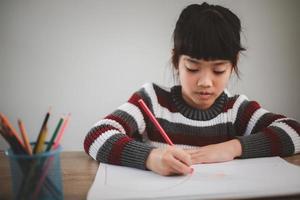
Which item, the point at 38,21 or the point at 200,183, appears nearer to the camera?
the point at 200,183

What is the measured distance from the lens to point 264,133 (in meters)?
0.80

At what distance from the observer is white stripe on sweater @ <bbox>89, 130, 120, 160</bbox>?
0.71 metres

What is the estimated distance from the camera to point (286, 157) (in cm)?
76

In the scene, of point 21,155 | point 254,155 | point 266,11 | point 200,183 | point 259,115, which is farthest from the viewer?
point 266,11

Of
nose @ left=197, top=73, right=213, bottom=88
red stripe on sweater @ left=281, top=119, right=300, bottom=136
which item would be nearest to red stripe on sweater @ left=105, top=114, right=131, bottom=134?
nose @ left=197, top=73, right=213, bottom=88

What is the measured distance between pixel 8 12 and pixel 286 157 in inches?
45.9

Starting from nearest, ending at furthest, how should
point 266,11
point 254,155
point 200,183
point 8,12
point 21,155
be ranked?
point 21,155 < point 200,183 < point 254,155 < point 8,12 < point 266,11

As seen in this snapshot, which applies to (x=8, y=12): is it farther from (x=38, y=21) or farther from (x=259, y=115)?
(x=259, y=115)

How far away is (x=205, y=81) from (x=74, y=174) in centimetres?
39

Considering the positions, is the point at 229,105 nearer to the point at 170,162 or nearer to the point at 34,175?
the point at 170,162

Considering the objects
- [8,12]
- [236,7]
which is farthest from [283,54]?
[8,12]

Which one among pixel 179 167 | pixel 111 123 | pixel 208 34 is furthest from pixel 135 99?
pixel 179 167

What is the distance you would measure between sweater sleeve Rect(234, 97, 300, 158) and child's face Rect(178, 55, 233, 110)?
0.48 ft

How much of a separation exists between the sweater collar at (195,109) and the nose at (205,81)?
0.16 metres
